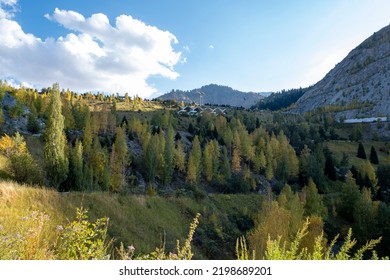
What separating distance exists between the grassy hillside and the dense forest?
1.29 feet

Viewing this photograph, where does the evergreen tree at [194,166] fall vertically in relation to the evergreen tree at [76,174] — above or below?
below

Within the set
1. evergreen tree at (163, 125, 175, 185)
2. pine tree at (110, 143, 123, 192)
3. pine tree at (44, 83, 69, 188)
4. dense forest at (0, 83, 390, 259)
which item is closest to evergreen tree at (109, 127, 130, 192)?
pine tree at (110, 143, 123, 192)

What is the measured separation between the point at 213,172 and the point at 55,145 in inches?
1868

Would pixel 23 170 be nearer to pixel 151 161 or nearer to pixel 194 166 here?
pixel 151 161

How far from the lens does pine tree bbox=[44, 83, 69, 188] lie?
3709 cm

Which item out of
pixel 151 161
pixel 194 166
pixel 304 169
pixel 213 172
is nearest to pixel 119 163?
pixel 151 161

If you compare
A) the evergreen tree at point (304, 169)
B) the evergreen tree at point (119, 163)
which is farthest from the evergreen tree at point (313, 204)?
the evergreen tree at point (119, 163)

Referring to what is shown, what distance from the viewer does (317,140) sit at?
123125 millimetres

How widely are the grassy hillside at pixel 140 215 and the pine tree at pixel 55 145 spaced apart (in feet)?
51.6

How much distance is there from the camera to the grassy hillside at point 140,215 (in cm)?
1350

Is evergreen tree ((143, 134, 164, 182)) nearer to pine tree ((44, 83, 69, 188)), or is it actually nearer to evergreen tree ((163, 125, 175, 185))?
evergreen tree ((163, 125, 175, 185))

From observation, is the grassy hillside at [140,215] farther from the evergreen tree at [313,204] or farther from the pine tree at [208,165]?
the pine tree at [208,165]
